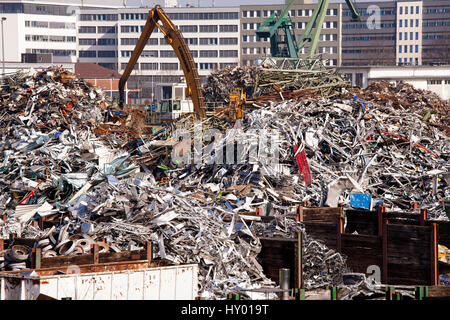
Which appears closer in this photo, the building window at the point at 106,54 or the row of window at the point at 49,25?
the row of window at the point at 49,25

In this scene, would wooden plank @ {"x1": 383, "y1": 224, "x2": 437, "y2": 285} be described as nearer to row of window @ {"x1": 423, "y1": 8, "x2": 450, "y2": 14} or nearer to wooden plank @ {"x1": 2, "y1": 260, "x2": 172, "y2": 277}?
wooden plank @ {"x1": 2, "y1": 260, "x2": 172, "y2": 277}

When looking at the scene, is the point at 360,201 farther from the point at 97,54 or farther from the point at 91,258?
the point at 97,54

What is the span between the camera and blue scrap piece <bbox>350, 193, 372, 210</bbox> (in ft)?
57.5

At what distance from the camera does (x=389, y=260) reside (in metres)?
14.3

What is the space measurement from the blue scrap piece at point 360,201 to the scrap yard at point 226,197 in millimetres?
47

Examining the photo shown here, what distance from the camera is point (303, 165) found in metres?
20.6

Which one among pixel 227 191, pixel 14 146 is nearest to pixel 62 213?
pixel 227 191

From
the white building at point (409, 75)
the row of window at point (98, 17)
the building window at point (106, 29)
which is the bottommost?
the white building at point (409, 75)

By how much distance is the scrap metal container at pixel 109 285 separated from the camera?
10195 millimetres

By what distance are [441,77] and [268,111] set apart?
46130 millimetres

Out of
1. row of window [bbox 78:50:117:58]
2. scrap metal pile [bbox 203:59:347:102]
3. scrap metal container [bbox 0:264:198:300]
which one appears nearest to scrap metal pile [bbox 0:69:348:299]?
scrap metal container [bbox 0:264:198:300]

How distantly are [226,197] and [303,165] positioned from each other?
365cm

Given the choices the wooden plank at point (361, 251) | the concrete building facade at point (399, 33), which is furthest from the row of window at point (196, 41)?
the wooden plank at point (361, 251)

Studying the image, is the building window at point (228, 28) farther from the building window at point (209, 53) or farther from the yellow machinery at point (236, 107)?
the yellow machinery at point (236, 107)
